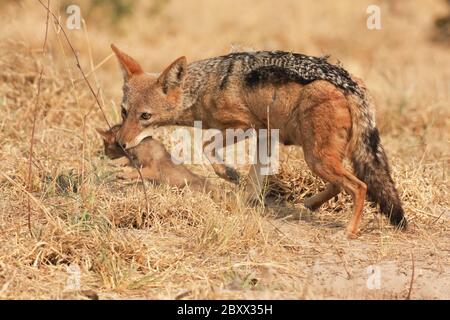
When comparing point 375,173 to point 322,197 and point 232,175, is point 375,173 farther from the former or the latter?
point 232,175

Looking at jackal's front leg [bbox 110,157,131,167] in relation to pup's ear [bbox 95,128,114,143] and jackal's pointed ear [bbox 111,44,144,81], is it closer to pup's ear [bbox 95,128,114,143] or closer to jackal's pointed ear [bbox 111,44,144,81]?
pup's ear [bbox 95,128,114,143]

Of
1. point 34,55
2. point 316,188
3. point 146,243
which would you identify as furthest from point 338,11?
point 146,243

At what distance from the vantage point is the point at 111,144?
24.6ft

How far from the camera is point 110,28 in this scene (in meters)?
14.1

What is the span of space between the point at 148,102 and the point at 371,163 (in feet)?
6.29

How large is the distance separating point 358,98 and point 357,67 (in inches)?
262

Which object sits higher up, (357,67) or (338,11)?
(338,11)

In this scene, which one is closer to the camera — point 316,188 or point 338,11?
point 316,188

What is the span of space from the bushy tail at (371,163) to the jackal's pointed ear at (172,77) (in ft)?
4.99

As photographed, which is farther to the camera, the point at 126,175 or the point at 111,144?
the point at 111,144

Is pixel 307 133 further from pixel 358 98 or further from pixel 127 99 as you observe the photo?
pixel 127 99

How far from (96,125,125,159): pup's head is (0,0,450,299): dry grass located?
12 cm

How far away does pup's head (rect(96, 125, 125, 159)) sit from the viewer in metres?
7.43

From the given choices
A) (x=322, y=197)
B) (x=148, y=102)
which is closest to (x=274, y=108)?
(x=322, y=197)
